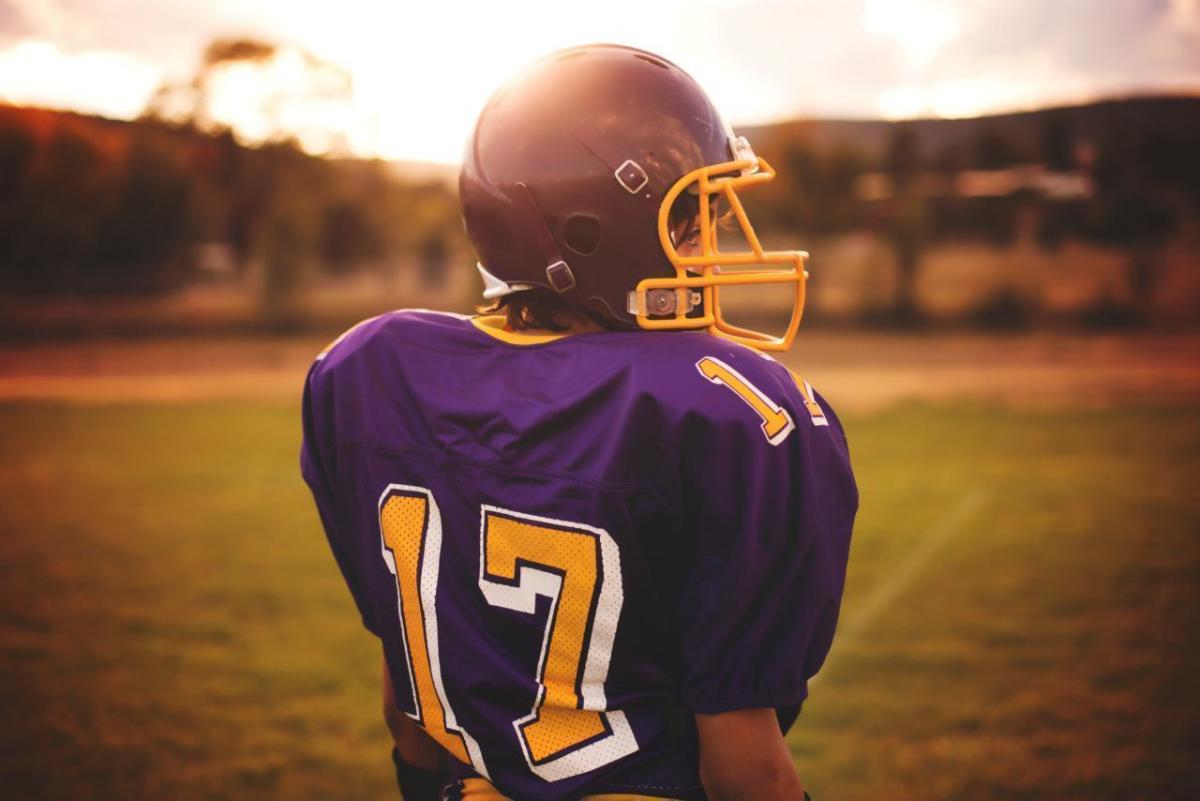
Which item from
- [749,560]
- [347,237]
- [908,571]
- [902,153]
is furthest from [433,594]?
[902,153]

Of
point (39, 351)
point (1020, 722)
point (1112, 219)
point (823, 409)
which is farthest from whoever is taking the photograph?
point (1112, 219)

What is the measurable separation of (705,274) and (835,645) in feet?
12.3

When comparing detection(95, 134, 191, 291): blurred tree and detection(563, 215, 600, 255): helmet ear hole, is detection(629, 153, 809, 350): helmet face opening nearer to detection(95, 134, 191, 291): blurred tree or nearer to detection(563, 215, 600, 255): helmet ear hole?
detection(563, 215, 600, 255): helmet ear hole

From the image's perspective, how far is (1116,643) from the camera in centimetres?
491

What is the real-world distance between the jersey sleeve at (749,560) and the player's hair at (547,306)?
1.37ft

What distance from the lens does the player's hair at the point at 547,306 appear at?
165 centimetres

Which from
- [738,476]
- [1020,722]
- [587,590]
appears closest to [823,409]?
[738,476]

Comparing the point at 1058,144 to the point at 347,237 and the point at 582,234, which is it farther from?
the point at 582,234

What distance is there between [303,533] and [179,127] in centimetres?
3169

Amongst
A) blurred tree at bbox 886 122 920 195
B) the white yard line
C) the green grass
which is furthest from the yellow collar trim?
blurred tree at bbox 886 122 920 195

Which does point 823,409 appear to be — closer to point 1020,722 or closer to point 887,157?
point 1020,722

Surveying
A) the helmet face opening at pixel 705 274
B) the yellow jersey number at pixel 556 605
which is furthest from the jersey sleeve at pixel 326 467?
the helmet face opening at pixel 705 274

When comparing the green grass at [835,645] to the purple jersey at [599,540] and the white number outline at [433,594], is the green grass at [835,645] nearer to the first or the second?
the white number outline at [433,594]

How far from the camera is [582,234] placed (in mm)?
1663
